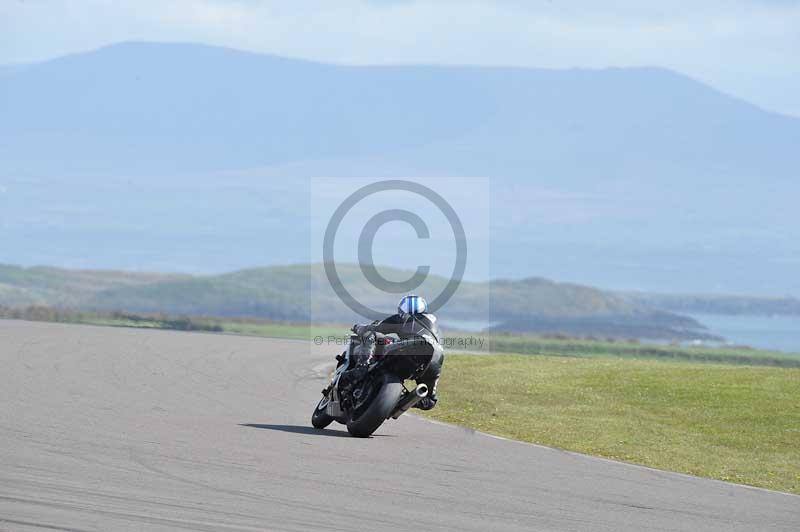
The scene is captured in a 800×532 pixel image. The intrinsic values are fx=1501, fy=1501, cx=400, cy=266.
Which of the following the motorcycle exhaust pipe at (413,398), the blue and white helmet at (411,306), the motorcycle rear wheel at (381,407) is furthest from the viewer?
the blue and white helmet at (411,306)

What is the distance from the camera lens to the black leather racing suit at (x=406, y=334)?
732 inches

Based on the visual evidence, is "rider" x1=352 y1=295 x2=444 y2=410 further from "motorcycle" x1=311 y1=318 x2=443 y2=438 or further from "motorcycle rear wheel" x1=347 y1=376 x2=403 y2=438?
"motorcycle rear wheel" x1=347 y1=376 x2=403 y2=438

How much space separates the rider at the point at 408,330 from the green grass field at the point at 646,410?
2.12 m

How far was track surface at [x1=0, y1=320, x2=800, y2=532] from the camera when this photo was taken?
40.7ft

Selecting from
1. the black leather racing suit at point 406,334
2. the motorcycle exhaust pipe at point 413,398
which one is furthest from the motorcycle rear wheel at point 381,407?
the black leather racing suit at point 406,334

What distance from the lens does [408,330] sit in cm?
1858

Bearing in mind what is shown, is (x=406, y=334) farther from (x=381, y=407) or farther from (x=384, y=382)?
(x=381, y=407)

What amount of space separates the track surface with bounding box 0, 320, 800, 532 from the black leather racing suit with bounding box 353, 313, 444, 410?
794 mm

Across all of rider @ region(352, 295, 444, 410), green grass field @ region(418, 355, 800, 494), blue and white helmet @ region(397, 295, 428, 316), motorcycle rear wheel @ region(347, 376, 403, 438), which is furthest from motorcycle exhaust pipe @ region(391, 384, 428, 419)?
green grass field @ region(418, 355, 800, 494)

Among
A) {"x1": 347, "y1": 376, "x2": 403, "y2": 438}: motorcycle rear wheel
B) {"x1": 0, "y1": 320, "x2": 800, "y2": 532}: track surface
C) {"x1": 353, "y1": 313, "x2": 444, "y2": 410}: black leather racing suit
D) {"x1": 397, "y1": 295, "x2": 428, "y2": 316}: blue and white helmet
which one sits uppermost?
{"x1": 397, "y1": 295, "x2": 428, "y2": 316}: blue and white helmet

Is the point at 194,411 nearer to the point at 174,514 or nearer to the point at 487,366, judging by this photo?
the point at 174,514

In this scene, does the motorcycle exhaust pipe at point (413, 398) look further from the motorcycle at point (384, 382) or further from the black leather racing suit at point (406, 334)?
the black leather racing suit at point (406, 334)

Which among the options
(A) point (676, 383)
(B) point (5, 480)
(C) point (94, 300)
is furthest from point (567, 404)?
(C) point (94, 300)

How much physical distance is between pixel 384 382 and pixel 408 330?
71 cm
